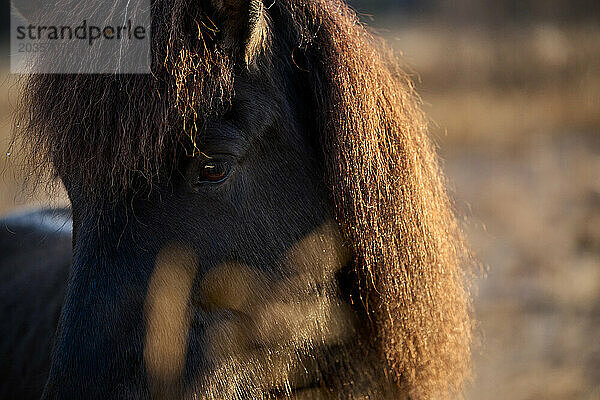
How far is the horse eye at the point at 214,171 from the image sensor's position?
34.2 inches

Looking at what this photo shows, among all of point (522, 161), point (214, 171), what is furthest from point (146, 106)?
point (522, 161)

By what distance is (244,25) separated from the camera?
870 mm

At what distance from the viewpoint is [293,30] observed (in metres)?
0.98

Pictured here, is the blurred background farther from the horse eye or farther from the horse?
the horse eye

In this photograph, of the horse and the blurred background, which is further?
the blurred background

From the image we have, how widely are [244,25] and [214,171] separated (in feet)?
0.75

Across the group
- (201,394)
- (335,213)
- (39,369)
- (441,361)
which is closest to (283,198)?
(335,213)

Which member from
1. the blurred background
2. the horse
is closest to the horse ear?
the horse

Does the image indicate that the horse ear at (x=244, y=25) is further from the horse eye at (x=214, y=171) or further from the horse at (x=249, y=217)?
the horse eye at (x=214, y=171)

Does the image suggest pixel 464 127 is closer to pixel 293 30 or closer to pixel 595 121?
pixel 595 121

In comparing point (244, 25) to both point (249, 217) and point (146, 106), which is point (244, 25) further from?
point (249, 217)

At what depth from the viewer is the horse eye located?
2.85 feet

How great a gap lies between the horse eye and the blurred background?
1.84 meters

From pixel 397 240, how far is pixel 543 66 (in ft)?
13.2
